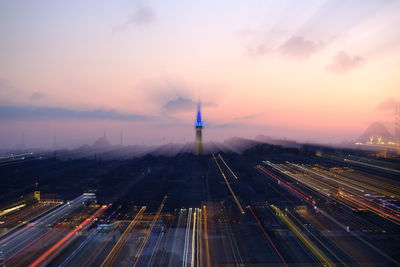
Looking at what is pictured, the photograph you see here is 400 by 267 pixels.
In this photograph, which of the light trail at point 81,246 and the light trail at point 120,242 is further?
the light trail at point 81,246

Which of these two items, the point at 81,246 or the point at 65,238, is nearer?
the point at 81,246

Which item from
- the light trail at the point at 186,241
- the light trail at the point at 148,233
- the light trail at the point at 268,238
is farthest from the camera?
the light trail at the point at 148,233

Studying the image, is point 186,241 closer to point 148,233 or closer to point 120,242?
point 148,233

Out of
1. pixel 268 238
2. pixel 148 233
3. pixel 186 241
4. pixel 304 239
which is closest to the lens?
pixel 186 241

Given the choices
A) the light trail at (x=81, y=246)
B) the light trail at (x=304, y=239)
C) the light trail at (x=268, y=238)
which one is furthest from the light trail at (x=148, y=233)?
the light trail at (x=304, y=239)

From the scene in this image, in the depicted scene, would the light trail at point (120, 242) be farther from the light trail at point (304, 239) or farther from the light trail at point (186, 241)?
the light trail at point (304, 239)

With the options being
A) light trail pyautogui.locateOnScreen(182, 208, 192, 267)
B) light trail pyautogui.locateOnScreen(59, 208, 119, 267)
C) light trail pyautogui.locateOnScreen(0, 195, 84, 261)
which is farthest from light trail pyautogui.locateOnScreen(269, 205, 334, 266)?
light trail pyautogui.locateOnScreen(0, 195, 84, 261)

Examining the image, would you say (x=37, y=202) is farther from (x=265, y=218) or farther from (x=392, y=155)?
(x=392, y=155)

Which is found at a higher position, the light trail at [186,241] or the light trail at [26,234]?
the light trail at [186,241]

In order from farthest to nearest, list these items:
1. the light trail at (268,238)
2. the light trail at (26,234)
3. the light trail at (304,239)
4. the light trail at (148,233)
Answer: the light trail at (26,234) < the light trail at (148,233) < the light trail at (268,238) < the light trail at (304,239)

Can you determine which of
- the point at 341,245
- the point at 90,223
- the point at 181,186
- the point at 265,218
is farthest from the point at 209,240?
the point at 181,186

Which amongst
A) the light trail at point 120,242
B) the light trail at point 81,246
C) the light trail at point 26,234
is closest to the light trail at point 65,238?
the light trail at point 81,246

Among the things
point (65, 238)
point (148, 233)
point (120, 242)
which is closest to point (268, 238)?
point (148, 233)
